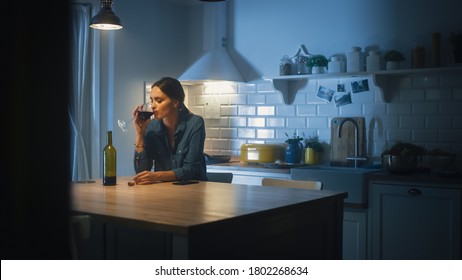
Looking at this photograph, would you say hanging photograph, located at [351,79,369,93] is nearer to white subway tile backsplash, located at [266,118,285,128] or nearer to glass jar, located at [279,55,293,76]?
glass jar, located at [279,55,293,76]

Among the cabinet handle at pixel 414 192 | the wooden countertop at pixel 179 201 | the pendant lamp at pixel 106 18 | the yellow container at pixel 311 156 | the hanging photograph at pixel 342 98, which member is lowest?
the cabinet handle at pixel 414 192

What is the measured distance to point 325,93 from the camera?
190 inches

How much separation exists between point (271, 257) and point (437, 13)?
293 centimetres

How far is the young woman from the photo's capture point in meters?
3.12

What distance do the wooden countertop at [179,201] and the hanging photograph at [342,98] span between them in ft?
6.90

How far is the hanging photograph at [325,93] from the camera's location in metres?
4.80

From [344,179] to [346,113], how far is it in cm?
91

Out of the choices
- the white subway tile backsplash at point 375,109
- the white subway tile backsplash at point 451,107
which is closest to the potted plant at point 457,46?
the white subway tile backsplash at point 451,107

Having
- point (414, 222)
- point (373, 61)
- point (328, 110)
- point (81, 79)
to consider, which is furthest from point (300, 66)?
point (81, 79)

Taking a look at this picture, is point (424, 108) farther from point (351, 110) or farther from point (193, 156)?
point (193, 156)

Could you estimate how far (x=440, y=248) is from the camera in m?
3.64

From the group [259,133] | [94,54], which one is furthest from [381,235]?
[94,54]

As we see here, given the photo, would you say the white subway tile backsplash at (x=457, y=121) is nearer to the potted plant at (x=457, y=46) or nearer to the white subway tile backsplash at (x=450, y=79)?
the white subway tile backsplash at (x=450, y=79)
